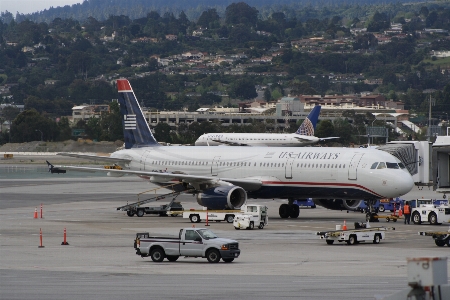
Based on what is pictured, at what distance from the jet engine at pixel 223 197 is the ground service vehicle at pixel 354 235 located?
523 inches

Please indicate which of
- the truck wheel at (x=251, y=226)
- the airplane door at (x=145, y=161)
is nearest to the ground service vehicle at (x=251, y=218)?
the truck wheel at (x=251, y=226)

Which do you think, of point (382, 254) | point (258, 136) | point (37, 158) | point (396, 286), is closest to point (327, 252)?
point (382, 254)

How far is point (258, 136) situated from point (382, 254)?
3773 inches

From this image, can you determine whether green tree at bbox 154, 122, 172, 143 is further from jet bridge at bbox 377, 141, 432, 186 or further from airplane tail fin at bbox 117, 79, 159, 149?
jet bridge at bbox 377, 141, 432, 186

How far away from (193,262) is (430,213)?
74.6 feet

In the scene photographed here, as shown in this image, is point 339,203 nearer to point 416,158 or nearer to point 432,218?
point 432,218

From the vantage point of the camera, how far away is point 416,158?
67875 mm

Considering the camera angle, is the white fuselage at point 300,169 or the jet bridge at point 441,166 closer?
the jet bridge at point 441,166

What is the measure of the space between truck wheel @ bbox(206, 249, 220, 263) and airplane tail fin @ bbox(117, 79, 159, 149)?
31.9 m

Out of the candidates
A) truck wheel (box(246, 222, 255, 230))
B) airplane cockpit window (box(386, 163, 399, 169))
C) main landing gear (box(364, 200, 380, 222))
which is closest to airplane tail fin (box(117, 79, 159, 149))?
main landing gear (box(364, 200, 380, 222))

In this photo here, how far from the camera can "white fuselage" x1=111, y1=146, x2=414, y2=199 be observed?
54.9 meters

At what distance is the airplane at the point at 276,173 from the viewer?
55188mm

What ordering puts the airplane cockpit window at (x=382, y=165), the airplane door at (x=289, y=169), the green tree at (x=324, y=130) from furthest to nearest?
the green tree at (x=324, y=130)
the airplane door at (x=289, y=169)
the airplane cockpit window at (x=382, y=165)

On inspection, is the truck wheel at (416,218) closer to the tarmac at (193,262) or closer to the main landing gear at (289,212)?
the tarmac at (193,262)
